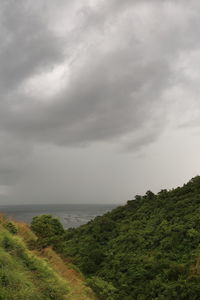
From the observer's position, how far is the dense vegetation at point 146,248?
78.8 feet

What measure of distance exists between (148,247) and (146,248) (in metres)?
0.22

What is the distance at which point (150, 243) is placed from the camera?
32.1 meters

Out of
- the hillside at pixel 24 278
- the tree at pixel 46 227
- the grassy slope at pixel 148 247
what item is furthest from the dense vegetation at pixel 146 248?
the hillside at pixel 24 278

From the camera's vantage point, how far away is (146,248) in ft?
104

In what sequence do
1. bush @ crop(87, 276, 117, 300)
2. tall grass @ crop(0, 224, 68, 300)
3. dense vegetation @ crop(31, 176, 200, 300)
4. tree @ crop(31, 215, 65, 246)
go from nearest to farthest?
tall grass @ crop(0, 224, 68, 300) → bush @ crop(87, 276, 117, 300) → dense vegetation @ crop(31, 176, 200, 300) → tree @ crop(31, 215, 65, 246)

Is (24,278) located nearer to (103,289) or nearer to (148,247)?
(103,289)

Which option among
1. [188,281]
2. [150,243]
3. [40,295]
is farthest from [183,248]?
[40,295]

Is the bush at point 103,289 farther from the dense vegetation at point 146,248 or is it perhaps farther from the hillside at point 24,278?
the hillside at point 24,278

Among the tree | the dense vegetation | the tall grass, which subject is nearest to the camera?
the tall grass

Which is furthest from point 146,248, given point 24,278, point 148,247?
point 24,278

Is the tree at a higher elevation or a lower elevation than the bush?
higher

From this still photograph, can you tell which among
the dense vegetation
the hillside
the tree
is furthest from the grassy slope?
the hillside

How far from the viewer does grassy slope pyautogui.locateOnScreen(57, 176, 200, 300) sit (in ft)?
78.8

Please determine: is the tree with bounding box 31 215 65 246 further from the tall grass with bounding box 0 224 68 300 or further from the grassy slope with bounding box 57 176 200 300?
the tall grass with bounding box 0 224 68 300
